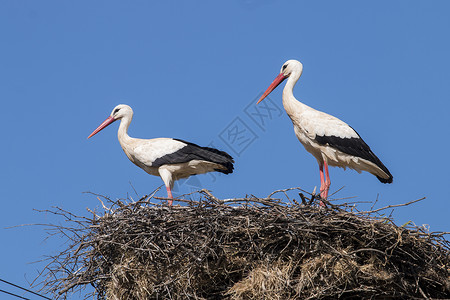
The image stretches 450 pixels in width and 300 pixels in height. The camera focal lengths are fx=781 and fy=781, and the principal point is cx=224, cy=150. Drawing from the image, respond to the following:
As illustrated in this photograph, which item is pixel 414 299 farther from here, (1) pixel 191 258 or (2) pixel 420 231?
(1) pixel 191 258

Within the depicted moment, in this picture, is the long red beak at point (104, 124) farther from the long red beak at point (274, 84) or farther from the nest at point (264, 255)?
the nest at point (264, 255)

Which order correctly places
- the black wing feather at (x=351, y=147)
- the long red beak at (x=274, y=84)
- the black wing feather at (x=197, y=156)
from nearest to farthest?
the black wing feather at (x=351, y=147)
the black wing feather at (x=197, y=156)
the long red beak at (x=274, y=84)

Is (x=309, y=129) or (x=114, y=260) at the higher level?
(x=309, y=129)

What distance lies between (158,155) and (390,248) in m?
3.93

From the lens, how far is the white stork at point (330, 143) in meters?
9.09

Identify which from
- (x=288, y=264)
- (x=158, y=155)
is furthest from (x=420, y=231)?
(x=158, y=155)

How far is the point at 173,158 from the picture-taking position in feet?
32.1

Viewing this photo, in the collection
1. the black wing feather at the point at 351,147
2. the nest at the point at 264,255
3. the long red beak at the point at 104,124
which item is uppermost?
the long red beak at the point at 104,124

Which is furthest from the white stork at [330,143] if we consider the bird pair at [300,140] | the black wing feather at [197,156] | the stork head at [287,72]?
the black wing feather at [197,156]

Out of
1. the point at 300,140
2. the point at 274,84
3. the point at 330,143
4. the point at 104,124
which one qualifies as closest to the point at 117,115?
the point at 104,124

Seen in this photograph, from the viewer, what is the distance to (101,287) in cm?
734

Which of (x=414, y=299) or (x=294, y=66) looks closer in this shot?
(x=414, y=299)

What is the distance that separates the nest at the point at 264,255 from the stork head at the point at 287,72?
3.04 meters

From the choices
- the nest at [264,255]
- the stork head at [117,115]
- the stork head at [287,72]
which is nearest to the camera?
the nest at [264,255]
